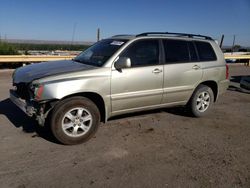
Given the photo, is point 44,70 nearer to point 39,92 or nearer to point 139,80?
point 39,92

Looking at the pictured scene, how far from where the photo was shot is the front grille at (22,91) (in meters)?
4.43

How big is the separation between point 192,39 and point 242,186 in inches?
137

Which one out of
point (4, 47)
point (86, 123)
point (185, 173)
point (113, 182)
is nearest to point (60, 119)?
point (86, 123)

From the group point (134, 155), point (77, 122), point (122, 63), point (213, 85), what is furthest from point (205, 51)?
point (77, 122)

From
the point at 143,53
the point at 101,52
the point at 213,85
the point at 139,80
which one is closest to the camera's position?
the point at 139,80

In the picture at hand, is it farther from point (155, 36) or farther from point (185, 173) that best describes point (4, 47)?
point (185, 173)

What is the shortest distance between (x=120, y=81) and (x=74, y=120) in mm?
1033

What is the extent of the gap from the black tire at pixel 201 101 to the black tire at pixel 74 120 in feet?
7.97

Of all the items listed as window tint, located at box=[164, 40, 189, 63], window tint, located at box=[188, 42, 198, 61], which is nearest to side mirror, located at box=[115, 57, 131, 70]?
window tint, located at box=[164, 40, 189, 63]

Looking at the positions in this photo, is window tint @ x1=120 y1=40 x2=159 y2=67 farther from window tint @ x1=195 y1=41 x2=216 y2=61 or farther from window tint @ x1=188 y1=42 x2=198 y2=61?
window tint @ x1=195 y1=41 x2=216 y2=61

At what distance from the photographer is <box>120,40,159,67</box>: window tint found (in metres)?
4.93

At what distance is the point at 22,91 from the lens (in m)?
4.57

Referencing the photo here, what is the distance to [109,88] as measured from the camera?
4.61 meters

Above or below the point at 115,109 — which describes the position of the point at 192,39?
above
